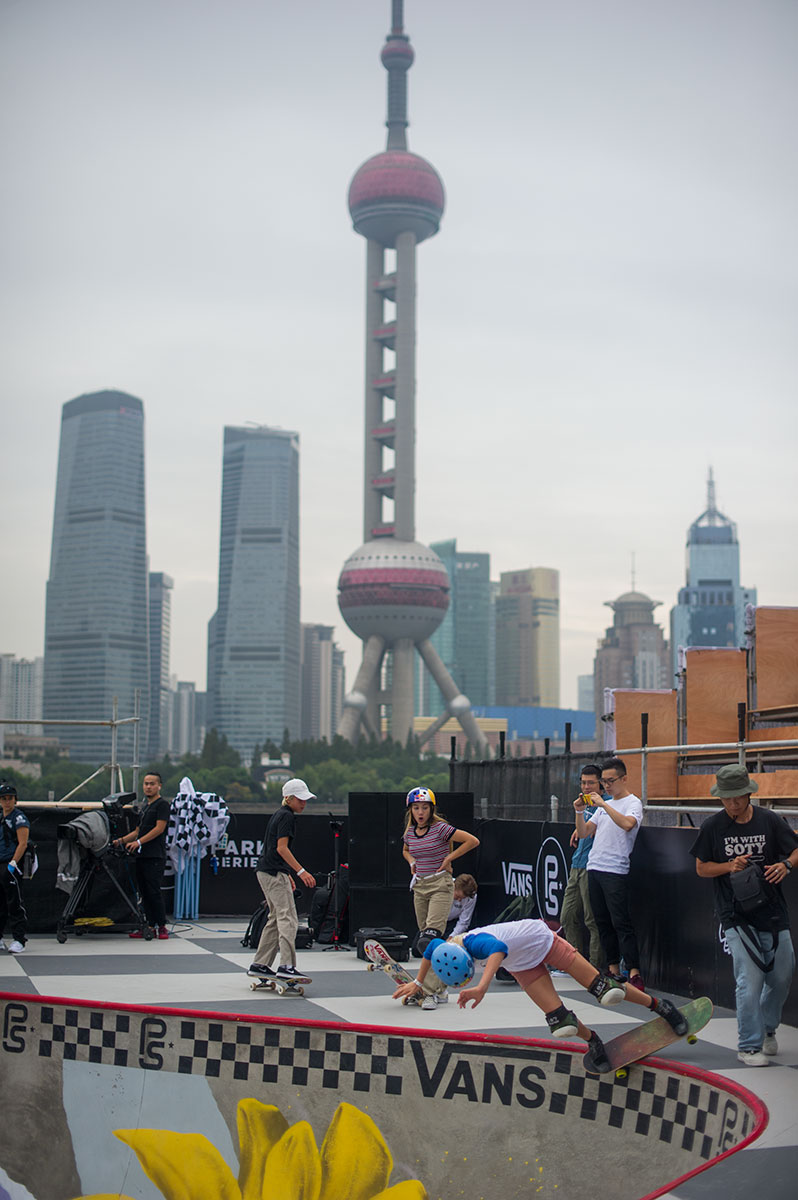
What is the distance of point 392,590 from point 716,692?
16084cm

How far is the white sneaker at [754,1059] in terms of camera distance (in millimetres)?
7461

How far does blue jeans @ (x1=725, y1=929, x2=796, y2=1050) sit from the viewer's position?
759 centimetres

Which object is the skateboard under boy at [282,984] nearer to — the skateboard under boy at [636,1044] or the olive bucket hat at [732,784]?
the olive bucket hat at [732,784]

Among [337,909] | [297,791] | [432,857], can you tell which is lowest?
[337,909]

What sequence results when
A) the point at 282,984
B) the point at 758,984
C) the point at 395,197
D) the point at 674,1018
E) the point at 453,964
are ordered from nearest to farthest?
the point at 453,964 < the point at 674,1018 < the point at 758,984 < the point at 282,984 < the point at 395,197

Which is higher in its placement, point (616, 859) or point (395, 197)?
point (395, 197)

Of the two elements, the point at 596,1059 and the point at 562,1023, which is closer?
the point at 596,1059

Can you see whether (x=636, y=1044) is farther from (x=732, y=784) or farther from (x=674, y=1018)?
(x=732, y=784)

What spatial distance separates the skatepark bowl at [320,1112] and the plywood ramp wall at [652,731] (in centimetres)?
873

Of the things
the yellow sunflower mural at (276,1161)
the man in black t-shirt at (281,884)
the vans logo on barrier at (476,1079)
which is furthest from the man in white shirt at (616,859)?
the yellow sunflower mural at (276,1161)

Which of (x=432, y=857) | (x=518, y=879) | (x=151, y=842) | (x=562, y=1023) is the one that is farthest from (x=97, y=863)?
(x=562, y=1023)

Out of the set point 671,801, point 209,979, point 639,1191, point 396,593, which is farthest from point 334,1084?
→ point 396,593

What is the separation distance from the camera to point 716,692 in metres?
15.5

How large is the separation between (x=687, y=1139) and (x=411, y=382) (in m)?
173
